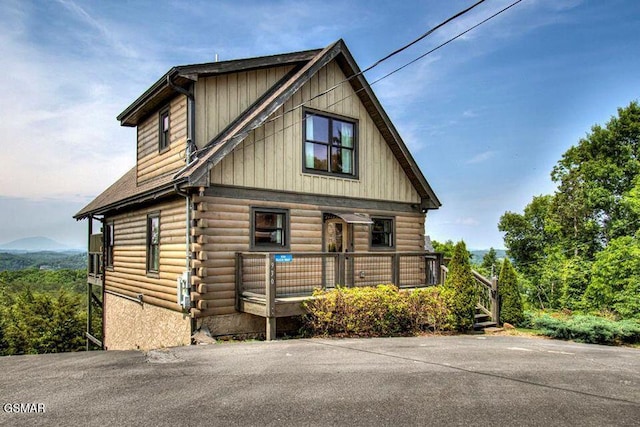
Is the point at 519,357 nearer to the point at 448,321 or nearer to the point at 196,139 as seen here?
the point at 448,321

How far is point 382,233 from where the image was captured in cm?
1455

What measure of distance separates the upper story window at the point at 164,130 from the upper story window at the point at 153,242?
6.67 feet

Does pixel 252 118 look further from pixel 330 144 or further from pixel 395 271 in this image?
pixel 395 271

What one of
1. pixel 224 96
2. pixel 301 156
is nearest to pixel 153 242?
pixel 224 96

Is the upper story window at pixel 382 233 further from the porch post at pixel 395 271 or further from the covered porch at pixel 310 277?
the porch post at pixel 395 271

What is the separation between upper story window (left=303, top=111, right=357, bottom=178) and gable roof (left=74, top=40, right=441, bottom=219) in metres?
1.13

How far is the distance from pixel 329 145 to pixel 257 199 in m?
3.10

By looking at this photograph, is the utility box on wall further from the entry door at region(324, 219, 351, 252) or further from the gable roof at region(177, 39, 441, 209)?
the entry door at region(324, 219, 351, 252)

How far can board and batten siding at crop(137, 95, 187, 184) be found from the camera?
11695mm

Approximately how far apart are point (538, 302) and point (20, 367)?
3595cm

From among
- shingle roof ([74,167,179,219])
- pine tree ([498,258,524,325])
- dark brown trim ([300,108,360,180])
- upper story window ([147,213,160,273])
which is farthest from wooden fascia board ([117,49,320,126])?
pine tree ([498,258,524,325])

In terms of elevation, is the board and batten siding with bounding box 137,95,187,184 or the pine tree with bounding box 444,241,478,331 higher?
the board and batten siding with bounding box 137,95,187,184

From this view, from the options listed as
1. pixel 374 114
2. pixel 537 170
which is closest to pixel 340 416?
pixel 374 114

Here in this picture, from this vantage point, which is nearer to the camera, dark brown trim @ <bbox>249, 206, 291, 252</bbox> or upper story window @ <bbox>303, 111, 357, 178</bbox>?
dark brown trim @ <bbox>249, 206, 291, 252</bbox>
